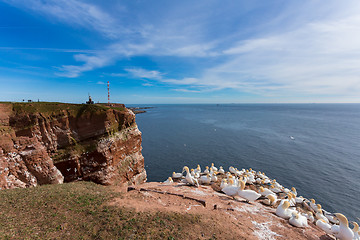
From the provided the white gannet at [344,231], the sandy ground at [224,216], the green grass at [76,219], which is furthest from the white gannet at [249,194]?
the green grass at [76,219]

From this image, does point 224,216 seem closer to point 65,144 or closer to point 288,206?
point 288,206

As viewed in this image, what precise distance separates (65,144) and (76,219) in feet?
47.1

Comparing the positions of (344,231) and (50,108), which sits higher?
(50,108)

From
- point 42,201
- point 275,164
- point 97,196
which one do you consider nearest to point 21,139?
point 42,201

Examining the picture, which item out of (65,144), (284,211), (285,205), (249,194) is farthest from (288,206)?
(65,144)

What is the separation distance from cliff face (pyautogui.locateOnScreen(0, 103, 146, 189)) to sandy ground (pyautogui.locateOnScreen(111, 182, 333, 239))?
903 cm

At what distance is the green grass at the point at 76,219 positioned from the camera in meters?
9.92

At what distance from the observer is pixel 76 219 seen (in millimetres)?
11305

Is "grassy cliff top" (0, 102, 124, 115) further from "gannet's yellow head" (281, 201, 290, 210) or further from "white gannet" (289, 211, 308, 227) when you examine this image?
"white gannet" (289, 211, 308, 227)

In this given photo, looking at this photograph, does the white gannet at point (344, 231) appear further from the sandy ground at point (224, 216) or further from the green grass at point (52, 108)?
the green grass at point (52, 108)

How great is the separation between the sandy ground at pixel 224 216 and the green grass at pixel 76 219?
3.75ft

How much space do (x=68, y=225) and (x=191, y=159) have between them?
1449 inches

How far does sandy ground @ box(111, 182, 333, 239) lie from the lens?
12.1 m

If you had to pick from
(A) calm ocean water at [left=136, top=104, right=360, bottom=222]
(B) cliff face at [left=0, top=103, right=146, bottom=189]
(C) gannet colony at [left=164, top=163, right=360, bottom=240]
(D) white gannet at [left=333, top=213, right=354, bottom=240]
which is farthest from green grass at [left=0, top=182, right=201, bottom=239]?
(A) calm ocean water at [left=136, top=104, right=360, bottom=222]
